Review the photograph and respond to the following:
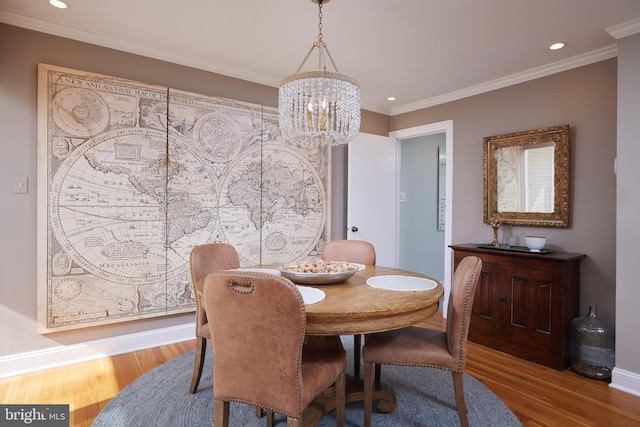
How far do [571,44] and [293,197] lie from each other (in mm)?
2692

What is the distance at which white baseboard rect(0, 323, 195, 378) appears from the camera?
2416 millimetres

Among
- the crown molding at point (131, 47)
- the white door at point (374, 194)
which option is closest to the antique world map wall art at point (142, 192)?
the crown molding at point (131, 47)

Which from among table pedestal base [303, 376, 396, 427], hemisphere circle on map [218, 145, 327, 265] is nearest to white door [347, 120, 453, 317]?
hemisphere circle on map [218, 145, 327, 265]

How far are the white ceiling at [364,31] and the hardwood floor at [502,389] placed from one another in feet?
8.08

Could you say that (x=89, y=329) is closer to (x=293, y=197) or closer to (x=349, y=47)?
(x=293, y=197)

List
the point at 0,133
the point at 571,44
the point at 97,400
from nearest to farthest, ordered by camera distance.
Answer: the point at 97,400 < the point at 0,133 < the point at 571,44

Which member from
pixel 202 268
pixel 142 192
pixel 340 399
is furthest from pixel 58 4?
pixel 340 399

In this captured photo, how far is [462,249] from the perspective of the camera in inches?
128

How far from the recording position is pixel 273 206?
11.5 ft

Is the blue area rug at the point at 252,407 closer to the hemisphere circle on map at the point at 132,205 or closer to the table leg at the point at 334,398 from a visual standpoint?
the table leg at the point at 334,398

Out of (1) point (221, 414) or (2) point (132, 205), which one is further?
(2) point (132, 205)

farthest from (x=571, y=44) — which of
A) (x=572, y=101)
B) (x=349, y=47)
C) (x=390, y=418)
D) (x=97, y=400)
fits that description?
(x=97, y=400)

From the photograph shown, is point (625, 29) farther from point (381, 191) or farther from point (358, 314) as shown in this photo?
point (358, 314)

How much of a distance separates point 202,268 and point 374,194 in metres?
2.52
